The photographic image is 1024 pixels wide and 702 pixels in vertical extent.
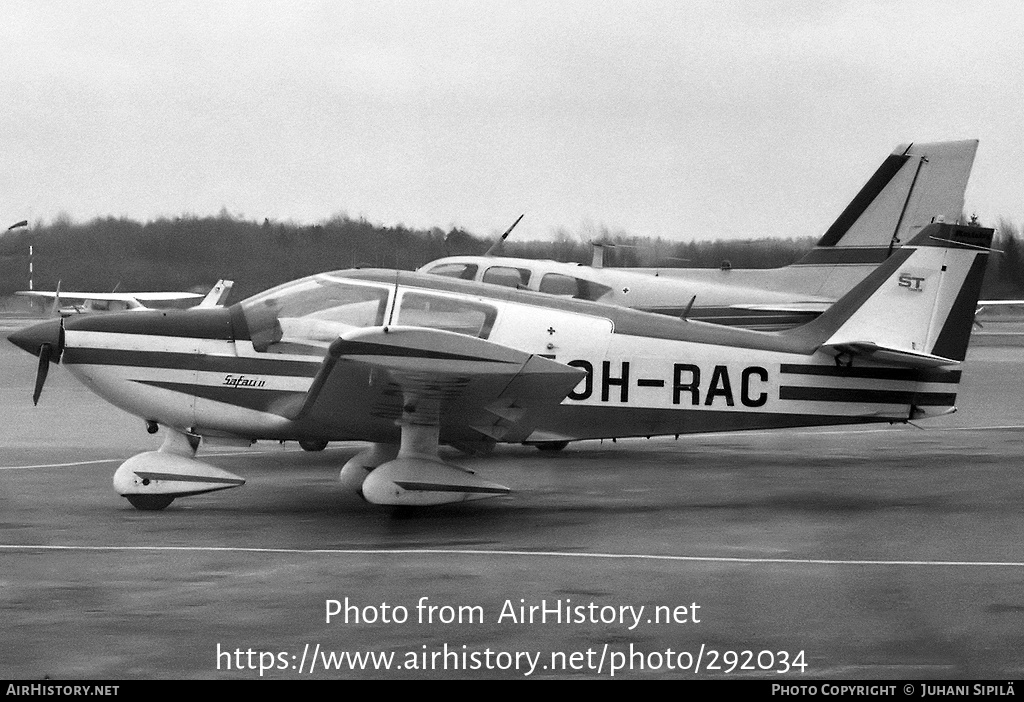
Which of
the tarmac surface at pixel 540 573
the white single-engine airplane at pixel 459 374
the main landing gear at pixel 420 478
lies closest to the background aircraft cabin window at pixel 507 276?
the tarmac surface at pixel 540 573

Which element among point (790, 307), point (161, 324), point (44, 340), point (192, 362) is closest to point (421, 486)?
point (192, 362)

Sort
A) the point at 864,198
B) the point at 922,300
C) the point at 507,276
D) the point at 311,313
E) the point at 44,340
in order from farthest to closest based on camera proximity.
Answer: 1. the point at 864,198
2. the point at 507,276
3. the point at 922,300
4. the point at 311,313
5. the point at 44,340

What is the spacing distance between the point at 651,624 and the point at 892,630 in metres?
1.09

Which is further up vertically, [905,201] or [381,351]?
[905,201]

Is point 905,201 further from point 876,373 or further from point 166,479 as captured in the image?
point 166,479

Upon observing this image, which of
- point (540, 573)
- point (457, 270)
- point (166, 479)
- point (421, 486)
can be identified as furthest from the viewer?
point (457, 270)

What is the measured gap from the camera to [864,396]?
1012 cm

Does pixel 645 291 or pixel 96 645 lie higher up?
pixel 645 291

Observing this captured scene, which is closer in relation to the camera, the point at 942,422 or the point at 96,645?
the point at 96,645

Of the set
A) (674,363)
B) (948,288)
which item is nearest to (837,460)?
(948,288)

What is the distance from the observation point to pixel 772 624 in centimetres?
583

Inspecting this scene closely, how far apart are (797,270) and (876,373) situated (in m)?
8.23

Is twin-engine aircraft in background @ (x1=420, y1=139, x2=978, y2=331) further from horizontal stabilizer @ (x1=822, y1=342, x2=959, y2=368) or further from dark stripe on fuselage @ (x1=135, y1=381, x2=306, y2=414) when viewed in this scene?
dark stripe on fuselage @ (x1=135, y1=381, x2=306, y2=414)

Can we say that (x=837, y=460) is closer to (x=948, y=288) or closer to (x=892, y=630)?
(x=948, y=288)
